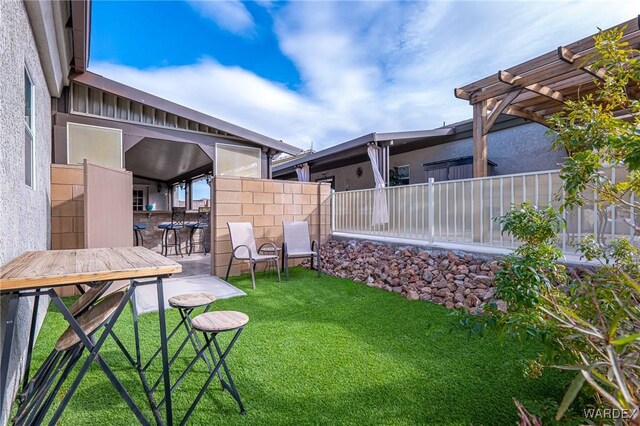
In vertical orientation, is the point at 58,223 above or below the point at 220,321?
above

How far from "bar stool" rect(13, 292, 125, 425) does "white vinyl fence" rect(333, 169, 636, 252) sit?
382cm

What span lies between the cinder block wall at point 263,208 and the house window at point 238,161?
1695 millimetres

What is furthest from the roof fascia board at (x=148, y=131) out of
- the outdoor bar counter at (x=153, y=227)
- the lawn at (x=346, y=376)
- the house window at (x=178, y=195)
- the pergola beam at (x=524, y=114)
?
the house window at (x=178, y=195)

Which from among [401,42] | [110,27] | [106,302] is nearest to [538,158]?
[401,42]

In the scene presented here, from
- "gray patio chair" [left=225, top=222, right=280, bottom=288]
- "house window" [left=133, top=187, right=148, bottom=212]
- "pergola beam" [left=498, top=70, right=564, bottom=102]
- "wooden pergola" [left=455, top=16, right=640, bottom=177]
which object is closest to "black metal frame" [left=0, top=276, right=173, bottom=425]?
"gray patio chair" [left=225, top=222, right=280, bottom=288]

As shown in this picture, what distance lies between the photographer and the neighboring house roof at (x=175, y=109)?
5.49 metres

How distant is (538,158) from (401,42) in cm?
425

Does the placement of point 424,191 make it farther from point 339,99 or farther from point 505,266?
point 339,99

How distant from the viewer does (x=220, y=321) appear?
186 centimetres

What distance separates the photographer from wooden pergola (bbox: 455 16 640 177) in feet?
14.0

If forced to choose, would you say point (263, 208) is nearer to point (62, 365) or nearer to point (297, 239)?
point (297, 239)

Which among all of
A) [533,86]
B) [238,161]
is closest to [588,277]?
[533,86]

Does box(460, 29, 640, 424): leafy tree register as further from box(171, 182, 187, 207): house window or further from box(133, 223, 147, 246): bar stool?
box(171, 182, 187, 207): house window

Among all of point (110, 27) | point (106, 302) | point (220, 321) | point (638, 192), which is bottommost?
point (220, 321)
